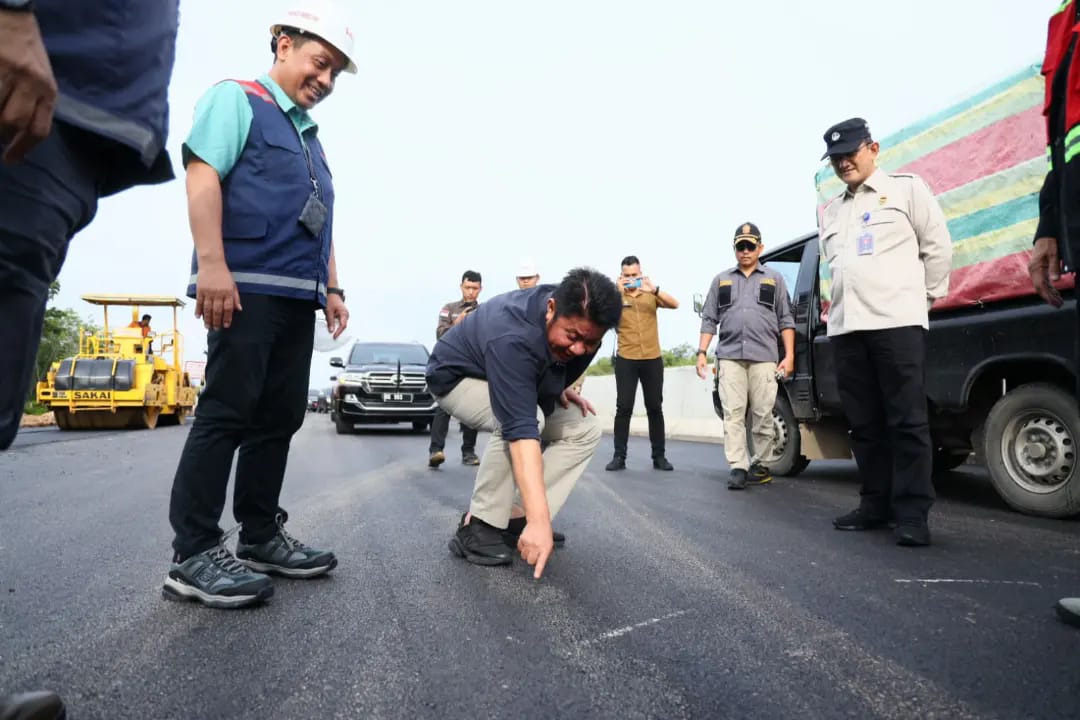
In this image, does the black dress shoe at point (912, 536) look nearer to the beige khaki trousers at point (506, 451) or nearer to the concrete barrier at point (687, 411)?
the beige khaki trousers at point (506, 451)

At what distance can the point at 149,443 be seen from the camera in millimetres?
10500

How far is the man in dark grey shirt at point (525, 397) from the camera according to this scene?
2580mm

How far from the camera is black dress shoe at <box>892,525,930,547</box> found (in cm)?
344

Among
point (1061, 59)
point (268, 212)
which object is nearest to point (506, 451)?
point (268, 212)

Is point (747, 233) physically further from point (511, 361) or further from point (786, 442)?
point (511, 361)

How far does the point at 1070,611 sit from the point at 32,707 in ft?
8.80

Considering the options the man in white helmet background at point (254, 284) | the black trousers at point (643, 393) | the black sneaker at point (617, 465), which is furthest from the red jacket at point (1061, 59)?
the black sneaker at point (617, 465)

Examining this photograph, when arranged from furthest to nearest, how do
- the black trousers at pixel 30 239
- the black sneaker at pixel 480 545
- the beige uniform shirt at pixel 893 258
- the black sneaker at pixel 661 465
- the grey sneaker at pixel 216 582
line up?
1. the black sneaker at pixel 661 465
2. the beige uniform shirt at pixel 893 258
3. the black sneaker at pixel 480 545
4. the grey sneaker at pixel 216 582
5. the black trousers at pixel 30 239

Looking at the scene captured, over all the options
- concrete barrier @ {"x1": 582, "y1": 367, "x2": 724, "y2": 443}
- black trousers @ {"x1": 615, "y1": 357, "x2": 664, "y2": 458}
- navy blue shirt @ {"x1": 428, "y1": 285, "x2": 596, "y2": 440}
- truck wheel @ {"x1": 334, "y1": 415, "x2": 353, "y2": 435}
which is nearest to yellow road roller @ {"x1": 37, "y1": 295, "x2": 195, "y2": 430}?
truck wheel @ {"x1": 334, "y1": 415, "x2": 353, "y2": 435}

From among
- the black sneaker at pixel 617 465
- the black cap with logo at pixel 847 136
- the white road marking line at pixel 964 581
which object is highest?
the black cap with logo at pixel 847 136

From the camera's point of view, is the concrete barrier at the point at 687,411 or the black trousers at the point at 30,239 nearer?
the black trousers at the point at 30,239

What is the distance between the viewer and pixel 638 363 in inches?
275

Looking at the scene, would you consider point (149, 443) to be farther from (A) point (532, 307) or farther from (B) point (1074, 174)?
(B) point (1074, 174)

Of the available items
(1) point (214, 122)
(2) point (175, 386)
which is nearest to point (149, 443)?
(2) point (175, 386)
